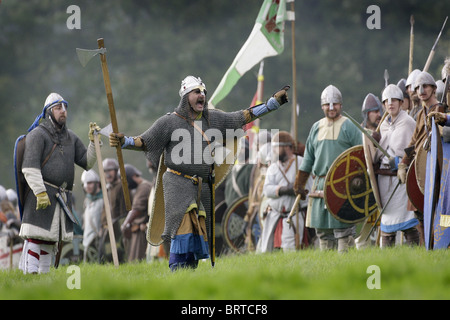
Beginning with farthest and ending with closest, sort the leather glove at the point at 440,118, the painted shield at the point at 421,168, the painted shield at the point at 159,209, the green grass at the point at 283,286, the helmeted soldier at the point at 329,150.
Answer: the helmeted soldier at the point at 329,150 < the painted shield at the point at 421,168 < the painted shield at the point at 159,209 < the leather glove at the point at 440,118 < the green grass at the point at 283,286

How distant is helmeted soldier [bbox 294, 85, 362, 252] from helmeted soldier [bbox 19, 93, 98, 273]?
2.33m

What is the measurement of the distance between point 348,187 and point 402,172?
92cm

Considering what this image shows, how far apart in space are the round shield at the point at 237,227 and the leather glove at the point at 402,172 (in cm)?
417

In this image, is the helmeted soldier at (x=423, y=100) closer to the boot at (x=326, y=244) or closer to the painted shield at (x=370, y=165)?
the painted shield at (x=370, y=165)

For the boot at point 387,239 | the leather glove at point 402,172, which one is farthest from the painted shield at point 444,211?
the boot at point 387,239

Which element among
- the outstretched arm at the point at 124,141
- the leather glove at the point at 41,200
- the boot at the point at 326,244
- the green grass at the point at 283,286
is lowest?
the green grass at the point at 283,286

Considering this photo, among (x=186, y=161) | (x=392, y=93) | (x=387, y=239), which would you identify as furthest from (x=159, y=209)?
(x=392, y=93)

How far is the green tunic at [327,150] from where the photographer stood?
31.3ft

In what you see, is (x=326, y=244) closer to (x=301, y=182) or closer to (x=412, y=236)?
(x=301, y=182)

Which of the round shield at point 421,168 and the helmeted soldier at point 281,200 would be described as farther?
the helmeted soldier at point 281,200

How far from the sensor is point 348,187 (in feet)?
30.7

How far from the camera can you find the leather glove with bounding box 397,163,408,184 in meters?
8.49

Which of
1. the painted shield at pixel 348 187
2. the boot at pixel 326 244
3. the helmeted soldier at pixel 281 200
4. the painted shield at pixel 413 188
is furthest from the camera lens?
the helmeted soldier at pixel 281 200

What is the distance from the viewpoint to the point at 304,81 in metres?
23.7
